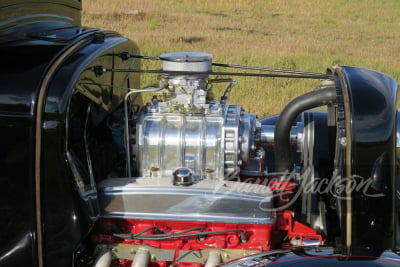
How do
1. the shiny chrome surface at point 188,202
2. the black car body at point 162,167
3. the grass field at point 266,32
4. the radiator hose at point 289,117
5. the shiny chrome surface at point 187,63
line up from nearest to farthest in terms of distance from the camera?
1. the black car body at point 162,167
2. the shiny chrome surface at point 188,202
3. the radiator hose at point 289,117
4. the shiny chrome surface at point 187,63
5. the grass field at point 266,32

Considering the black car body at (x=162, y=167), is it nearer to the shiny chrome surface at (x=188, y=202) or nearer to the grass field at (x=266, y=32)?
the shiny chrome surface at (x=188, y=202)

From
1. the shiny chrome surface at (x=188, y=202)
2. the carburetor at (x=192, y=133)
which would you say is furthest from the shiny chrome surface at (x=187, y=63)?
the shiny chrome surface at (x=188, y=202)

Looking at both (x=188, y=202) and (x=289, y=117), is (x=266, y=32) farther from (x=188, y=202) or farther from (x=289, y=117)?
(x=188, y=202)

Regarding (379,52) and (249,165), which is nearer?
(249,165)

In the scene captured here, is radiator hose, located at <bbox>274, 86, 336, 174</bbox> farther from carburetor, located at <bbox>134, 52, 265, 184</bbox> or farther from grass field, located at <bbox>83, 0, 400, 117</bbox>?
grass field, located at <bbox>83, 0, 400, 117</bbox>

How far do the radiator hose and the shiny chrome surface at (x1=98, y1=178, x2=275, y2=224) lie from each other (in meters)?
0.38

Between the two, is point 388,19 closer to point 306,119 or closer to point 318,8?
point 318,8

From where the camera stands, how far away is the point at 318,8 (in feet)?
94.6

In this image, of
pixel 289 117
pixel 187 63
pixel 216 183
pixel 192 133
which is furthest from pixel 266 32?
pixel 216 183

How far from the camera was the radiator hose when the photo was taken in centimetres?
332

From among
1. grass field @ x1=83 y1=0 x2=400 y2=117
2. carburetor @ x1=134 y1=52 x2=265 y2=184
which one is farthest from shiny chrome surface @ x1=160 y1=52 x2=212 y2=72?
grass field @ x1=83 y1=0 x2=400 y2=117

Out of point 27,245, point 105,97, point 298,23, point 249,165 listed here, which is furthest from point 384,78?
point 298,23

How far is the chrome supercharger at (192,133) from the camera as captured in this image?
3350 millimetres

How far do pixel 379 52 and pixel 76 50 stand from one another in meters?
14.7
